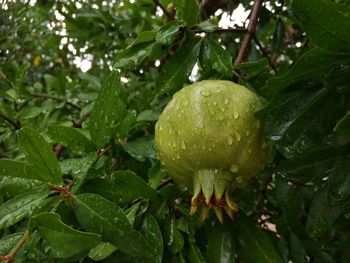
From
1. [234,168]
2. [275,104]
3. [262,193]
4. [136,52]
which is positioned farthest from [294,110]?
[262,193]

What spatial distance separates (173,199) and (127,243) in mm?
→ 170

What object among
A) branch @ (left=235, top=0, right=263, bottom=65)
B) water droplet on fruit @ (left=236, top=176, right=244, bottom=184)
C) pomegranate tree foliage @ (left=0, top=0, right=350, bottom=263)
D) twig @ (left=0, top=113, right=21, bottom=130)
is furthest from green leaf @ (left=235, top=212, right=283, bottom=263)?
twig @ (left=0, top=113, right=21, bottom=130)

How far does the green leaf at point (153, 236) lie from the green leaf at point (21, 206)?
203 millimetres

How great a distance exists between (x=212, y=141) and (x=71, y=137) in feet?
1.16

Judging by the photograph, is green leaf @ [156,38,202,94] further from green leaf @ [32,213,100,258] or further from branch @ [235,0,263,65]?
green leaf @ [32,213,100,258]

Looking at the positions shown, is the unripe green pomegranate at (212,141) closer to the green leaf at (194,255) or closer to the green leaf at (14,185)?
the green leaf at (194,255)

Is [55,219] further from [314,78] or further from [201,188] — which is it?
[314,78]

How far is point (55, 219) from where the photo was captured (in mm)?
681

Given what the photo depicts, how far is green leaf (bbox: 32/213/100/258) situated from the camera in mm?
666

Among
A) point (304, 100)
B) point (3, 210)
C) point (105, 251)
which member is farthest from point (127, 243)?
point (304, 100)

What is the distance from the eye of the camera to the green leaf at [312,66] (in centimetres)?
70

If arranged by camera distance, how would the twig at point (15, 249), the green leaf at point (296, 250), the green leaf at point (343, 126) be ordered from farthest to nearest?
1. the green leaf at point (296, 250)
2. the twig at point (15, 249)
3. the green leaf at point (343, 126)

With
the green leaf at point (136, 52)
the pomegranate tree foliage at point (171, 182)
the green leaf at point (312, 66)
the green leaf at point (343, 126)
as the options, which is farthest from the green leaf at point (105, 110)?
the green leaf at point (343, 126)

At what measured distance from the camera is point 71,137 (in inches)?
37.6
